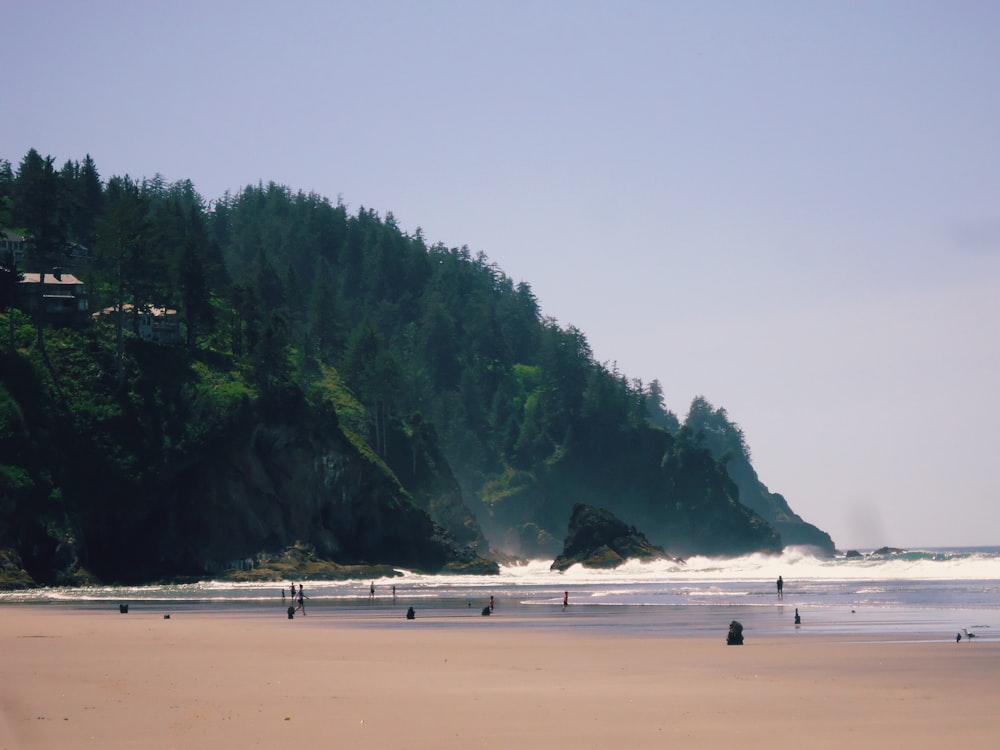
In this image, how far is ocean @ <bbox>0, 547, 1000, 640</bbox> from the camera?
47.3 m

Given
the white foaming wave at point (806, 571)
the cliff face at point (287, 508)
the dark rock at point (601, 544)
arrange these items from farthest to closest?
the dark rock at point (601, 544), the white foaming wave at point (806, 571), the cliff face at point (287, 508)

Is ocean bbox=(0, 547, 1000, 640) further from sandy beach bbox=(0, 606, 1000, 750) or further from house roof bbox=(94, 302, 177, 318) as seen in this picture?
house roof bbox=(94, 302, 177, 318)

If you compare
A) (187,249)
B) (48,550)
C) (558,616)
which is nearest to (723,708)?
(558,616)

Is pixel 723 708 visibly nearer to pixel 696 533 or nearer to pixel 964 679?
pixel 964 679

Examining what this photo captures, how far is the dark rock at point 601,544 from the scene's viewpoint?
415ft

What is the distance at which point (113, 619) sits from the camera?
48531 mm

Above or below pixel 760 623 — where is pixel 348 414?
above

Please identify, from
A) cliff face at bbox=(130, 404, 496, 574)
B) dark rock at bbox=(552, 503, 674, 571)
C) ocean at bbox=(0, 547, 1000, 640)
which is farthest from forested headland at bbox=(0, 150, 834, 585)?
dark rock at bbox=(552, 503, 674, 571)

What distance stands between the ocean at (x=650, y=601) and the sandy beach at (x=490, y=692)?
7.39 m

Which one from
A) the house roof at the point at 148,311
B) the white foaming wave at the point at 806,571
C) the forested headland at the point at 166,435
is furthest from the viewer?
the house roof at the point at 148,311

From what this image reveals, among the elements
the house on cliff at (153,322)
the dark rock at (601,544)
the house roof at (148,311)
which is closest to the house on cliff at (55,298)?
the house on cliff at (153,322)

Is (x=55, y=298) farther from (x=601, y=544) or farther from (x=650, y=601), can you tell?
(x=650, y=601)

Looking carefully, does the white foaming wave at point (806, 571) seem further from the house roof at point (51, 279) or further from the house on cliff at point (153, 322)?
the house roof at point (51, 279)

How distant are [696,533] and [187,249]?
109 m
